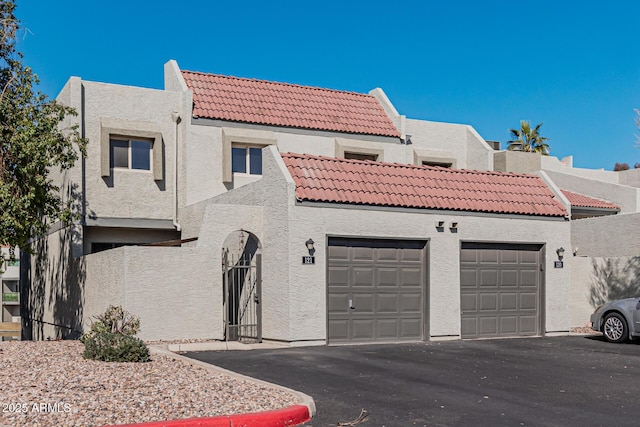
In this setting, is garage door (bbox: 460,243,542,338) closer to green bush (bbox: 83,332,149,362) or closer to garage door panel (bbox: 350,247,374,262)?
garage door panel (bbox: 350,247,374,262)

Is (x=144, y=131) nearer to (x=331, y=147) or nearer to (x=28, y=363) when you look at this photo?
(x=331, y=147)

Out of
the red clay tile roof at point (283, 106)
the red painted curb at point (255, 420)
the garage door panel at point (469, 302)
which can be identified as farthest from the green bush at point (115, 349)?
the red clay tile roof at point (283, 106)

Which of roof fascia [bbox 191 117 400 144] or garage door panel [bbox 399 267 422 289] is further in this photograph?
roof fascia [bbox 191 117 400 144]

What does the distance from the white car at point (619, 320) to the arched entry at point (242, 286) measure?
27.5 ft

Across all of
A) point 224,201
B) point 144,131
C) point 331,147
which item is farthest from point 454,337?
point 144,131

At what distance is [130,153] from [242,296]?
23.8 feet

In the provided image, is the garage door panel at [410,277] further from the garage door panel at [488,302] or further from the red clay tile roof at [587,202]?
the red clay tile roof at [587,202]

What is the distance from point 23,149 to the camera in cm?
1844

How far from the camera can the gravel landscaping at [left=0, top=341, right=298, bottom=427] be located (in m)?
8.07

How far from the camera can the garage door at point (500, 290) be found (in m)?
19.3

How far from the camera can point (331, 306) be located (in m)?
17.4

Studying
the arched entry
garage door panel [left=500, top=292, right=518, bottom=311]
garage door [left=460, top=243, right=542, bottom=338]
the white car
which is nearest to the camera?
the white car

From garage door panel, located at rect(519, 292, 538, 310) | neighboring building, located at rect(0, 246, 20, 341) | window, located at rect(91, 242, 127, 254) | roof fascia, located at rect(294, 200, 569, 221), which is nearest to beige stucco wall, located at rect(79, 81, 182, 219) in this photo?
window, located at rect(91, 242, 127, 254)

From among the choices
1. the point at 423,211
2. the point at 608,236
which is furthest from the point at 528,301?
the point at 608,236
